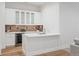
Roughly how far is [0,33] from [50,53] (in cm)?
130

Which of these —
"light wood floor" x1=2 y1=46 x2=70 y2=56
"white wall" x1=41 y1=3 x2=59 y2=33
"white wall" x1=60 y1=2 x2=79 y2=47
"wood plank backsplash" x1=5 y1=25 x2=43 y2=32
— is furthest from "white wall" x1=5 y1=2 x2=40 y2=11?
"light wood floor" x1=2 y1=46 x2=70 y2=56

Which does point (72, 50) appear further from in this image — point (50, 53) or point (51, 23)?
point (51, 23)

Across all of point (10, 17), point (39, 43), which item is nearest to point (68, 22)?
point (39, 43)

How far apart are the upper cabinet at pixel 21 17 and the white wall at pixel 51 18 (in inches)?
6.2

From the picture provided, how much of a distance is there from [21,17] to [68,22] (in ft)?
3.82

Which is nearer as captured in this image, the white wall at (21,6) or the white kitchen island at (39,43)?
the white wall at (21,6)

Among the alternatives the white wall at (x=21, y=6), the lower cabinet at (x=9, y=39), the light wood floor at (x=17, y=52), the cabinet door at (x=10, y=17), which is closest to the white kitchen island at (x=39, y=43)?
the light wood floor at (x=17, y=52)

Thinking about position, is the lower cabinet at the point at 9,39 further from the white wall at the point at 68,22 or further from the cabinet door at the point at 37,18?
the white wall at the point at 68,22

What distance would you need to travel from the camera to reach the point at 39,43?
3240 mm

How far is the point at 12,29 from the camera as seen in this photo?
325cm

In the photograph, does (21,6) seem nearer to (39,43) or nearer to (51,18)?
(51,18)

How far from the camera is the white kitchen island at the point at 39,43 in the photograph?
301 cm

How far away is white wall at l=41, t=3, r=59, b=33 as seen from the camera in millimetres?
2937

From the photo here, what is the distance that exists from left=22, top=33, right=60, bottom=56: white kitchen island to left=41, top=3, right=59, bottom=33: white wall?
153 millimetres
